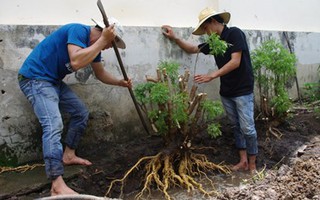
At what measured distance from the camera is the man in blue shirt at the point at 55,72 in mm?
2967

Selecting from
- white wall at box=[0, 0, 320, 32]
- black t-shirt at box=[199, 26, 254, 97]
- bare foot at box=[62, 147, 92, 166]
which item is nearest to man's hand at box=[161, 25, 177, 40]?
white wall at box=[0, 0, 320, 32]

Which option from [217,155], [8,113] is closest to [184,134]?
[217,155]

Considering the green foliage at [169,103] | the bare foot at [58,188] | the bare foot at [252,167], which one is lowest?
the bare foot at [252,167]

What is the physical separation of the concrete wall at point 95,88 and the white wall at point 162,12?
0.17m

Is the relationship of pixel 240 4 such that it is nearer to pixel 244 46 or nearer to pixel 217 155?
pixel 244 46

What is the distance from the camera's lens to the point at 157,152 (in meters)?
3.98

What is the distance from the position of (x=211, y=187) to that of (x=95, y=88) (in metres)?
1.83

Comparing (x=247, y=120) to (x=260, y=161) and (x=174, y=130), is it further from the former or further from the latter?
(x=174, y=130)

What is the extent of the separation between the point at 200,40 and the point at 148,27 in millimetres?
1001

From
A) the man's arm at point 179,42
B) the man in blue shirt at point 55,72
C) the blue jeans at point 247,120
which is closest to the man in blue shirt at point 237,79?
the blue jeans at point 247,120

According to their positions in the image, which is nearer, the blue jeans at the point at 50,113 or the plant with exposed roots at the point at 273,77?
the blue jeans at the point at 50,113

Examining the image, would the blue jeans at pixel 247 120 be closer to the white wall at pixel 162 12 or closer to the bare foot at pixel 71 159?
the white wall at pixel 162 12

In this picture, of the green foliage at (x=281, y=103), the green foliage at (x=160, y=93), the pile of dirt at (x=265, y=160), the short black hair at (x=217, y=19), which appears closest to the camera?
the pile of dirt at (x=265, y=160)

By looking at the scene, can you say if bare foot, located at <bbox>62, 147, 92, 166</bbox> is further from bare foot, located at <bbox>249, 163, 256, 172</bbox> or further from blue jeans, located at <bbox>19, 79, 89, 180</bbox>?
bare foot, located at <bbox>249, 163, 256, 172</bbox>
